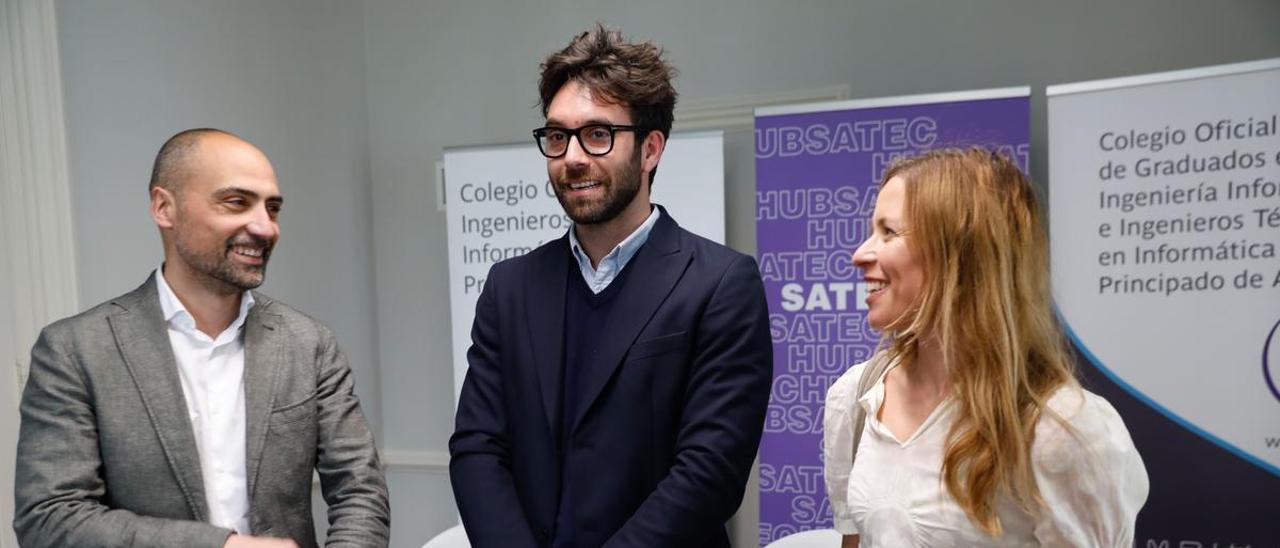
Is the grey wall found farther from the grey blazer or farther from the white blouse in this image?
the white blouse

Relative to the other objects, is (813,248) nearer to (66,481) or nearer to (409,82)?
(409,82)

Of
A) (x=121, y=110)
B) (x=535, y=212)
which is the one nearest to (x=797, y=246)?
(x=535, y=212)

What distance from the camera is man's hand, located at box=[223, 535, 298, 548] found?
141 cm

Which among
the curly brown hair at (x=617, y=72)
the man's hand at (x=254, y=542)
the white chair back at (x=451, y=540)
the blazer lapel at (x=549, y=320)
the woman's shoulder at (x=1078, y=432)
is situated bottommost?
the white chair back at (x=451, y=540)

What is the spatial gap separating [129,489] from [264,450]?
0.79ft

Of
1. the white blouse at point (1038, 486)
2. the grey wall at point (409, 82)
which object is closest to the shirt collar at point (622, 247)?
the white blouse at point (1038, 486)

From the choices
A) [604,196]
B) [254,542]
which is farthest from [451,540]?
[604,196]

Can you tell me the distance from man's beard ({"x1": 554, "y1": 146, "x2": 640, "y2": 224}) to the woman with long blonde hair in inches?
17.6

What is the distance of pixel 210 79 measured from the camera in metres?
2.96

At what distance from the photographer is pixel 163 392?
1481 millimetres

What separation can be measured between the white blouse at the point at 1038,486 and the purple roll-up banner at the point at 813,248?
1.69 metres

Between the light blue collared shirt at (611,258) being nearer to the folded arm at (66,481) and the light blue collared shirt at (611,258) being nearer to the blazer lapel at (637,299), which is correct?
the blazer lapel at (637,299)

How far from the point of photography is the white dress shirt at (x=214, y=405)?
1532 millimetres

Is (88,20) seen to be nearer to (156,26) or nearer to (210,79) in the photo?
(156,26)
